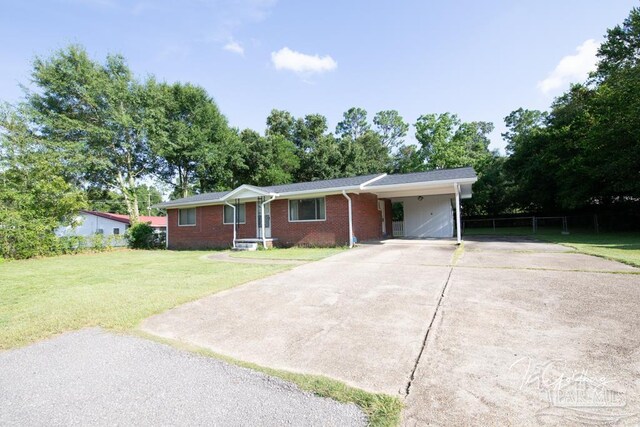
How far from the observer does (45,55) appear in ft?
76.7

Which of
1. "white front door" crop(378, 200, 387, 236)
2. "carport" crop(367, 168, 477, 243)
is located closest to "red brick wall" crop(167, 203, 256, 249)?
"carport" crop(367, 168, 477, 243)

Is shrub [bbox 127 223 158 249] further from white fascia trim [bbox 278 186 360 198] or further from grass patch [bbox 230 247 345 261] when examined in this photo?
Result: white fascia trim [bbox 278 186 360 198]

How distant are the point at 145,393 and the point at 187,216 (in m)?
18.3

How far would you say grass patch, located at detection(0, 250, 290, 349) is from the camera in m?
4.37

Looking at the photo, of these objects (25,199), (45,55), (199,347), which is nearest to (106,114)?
(45,55)

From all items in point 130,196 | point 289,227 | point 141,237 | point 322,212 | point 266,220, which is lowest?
point 141,237

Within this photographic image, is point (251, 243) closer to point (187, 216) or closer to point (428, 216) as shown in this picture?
point (187, 216)

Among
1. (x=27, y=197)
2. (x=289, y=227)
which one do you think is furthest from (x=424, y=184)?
(x=27, y=197)

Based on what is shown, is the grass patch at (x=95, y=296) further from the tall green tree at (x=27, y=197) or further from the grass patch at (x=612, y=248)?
the grass patch at (x=612, y=248)

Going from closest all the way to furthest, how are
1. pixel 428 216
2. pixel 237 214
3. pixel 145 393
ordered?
pixel 145 393 → pixel 237 214 → pixel 428 216

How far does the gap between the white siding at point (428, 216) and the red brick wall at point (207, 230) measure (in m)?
9.09

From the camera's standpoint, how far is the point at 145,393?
260cm

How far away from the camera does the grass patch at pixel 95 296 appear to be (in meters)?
4.37

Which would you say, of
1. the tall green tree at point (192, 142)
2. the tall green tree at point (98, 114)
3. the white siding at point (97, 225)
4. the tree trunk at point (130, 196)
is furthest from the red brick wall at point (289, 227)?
the white siding at point (97, 225)
